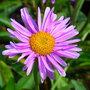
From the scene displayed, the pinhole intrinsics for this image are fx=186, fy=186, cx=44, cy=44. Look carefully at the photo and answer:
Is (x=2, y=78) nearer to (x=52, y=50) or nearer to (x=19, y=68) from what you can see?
(x=19, y=68)

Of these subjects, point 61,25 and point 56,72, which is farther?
point 56,72

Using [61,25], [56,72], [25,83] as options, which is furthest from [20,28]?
[56,72]

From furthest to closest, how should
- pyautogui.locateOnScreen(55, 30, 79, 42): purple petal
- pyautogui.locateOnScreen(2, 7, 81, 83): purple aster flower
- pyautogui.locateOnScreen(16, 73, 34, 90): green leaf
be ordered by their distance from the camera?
pyautogui.locateOnScreen(16, 73, 34, 90): green leaf, pyautogui.locateOnScreen(55, 30, 79, 42): purple petal, pyautogui.locateOnScreen(2, 7, 81, 83): purple aster flower

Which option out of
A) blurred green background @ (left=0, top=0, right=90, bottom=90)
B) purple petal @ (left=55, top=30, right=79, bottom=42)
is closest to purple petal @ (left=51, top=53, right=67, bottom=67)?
purple petal @ (left=55, top=30, right=79, bottom=42)

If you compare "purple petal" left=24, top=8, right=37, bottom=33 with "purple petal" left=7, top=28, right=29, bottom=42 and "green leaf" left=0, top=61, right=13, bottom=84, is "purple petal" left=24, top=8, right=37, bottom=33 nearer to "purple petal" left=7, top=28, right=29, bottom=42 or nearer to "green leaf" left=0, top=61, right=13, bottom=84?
"purple petal" left=7, top=28, right=29, bottom=42

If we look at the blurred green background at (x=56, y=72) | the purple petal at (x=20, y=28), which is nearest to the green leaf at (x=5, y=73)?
the blurred green background at (x=56, y=72)

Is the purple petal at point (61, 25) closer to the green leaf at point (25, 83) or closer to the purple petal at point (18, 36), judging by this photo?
the purple petal at point (18, 36)

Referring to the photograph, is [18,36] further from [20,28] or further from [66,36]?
[66,36]

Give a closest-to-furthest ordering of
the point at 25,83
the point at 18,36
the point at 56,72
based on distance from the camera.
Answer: the point at 18,36 < the point at 25,83 < the point at 56,72
